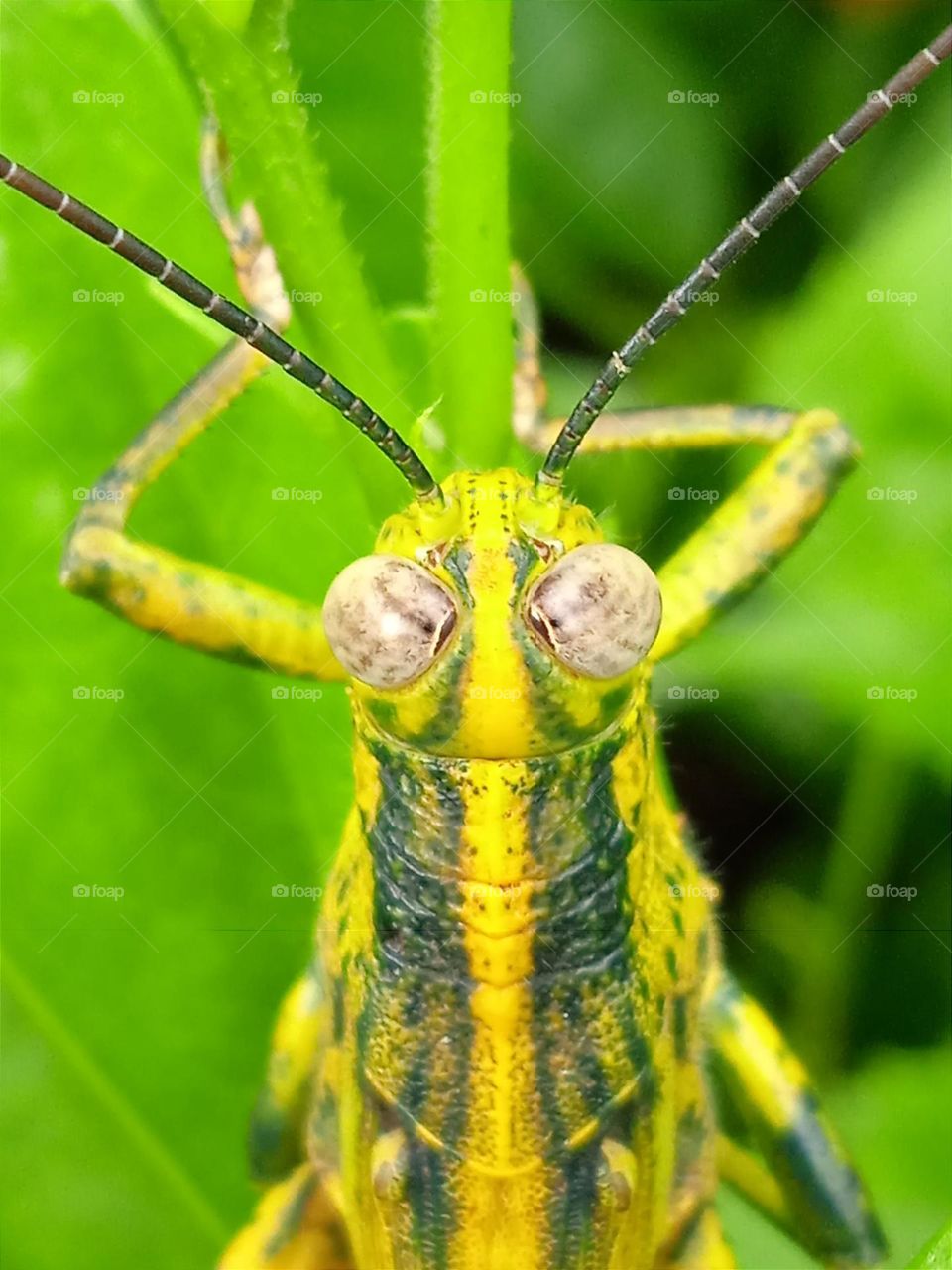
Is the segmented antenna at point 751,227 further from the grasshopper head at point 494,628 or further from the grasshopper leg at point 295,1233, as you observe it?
the grasshopper leg at point 295,1233

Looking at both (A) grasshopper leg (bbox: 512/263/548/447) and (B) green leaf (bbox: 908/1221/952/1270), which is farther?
(A) grasshopper leg (bbox: 512/263/548/447)

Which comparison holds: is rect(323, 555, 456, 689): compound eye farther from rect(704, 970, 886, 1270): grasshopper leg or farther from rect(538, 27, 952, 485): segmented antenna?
rect(704, 970, 886, 1270): grasshopper leg

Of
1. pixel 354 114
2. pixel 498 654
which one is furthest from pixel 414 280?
pixel 498 654

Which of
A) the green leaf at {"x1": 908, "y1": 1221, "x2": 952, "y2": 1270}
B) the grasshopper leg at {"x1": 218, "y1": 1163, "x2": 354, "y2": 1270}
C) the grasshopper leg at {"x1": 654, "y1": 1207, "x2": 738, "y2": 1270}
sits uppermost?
the green leaf at {"x1": 908, "y1": 1221, "x2": 952, "y2": 1270}

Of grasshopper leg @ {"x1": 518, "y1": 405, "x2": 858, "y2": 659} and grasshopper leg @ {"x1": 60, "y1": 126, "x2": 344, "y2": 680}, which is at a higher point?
grasshopper leg @ {"x1": 518, "y1": 405, "x2": 858, "y2": 659}

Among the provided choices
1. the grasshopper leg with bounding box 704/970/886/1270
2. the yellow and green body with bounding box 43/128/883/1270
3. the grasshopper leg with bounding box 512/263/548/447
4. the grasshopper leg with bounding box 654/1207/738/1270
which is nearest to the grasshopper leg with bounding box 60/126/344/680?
the yellow and green body with bounding box 43/128/883/1270

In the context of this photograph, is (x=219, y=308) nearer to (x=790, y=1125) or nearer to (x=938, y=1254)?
(x=938, y=1254)
